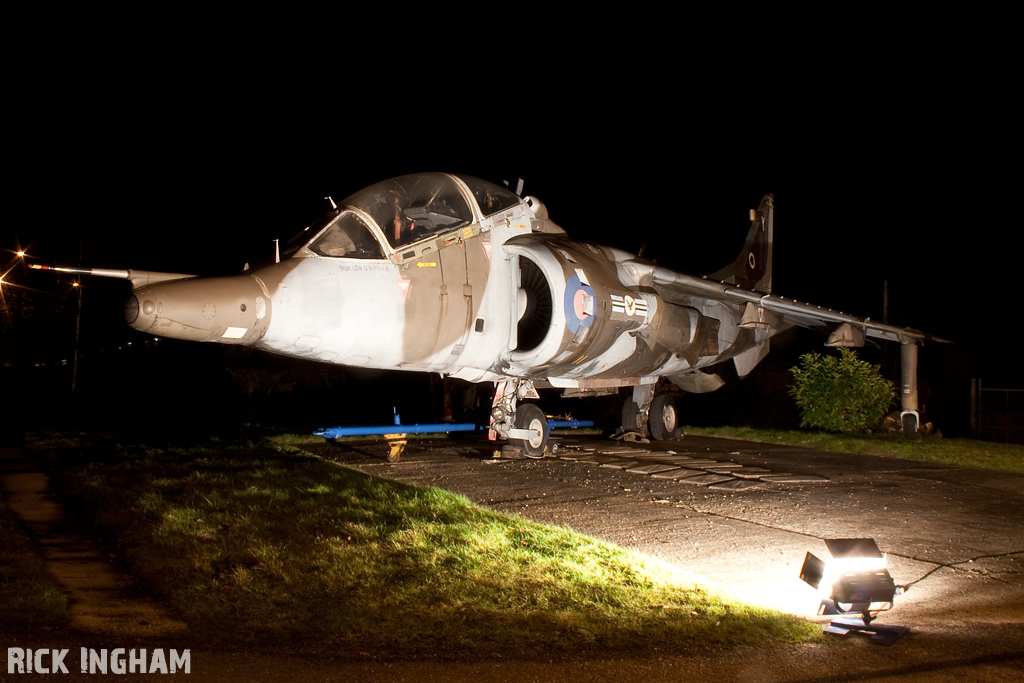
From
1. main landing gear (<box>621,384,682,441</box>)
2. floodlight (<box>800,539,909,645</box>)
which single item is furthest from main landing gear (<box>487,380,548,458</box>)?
floodlight (<box>800,539,909,645</box>)

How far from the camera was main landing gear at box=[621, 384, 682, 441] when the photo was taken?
42.1 ft

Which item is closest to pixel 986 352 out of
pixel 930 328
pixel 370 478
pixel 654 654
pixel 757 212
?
pixel 930 328

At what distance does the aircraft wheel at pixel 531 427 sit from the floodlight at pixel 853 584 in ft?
17.4

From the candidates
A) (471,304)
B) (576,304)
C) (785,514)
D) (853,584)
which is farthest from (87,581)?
(785,514)

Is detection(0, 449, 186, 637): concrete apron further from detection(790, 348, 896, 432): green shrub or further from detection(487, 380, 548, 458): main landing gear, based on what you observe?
detection(790, 348, 896, 432): green shrub

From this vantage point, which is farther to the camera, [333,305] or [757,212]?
[757,212]

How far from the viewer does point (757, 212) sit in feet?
51.8

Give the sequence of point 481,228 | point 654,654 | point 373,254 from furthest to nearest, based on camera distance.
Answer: point 481,228 < point 373,254 < point 654,654

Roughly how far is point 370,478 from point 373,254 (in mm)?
3153

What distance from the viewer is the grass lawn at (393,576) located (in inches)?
149

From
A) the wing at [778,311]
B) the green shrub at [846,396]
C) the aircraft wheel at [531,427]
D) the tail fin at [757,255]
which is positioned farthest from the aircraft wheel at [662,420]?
the green shrub at [846,396]

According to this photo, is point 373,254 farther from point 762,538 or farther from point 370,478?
point 762,538

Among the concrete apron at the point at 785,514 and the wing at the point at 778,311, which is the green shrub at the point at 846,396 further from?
the concrete apron at the point at 785,514

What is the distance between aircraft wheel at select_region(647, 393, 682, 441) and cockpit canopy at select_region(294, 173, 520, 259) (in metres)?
6.30
